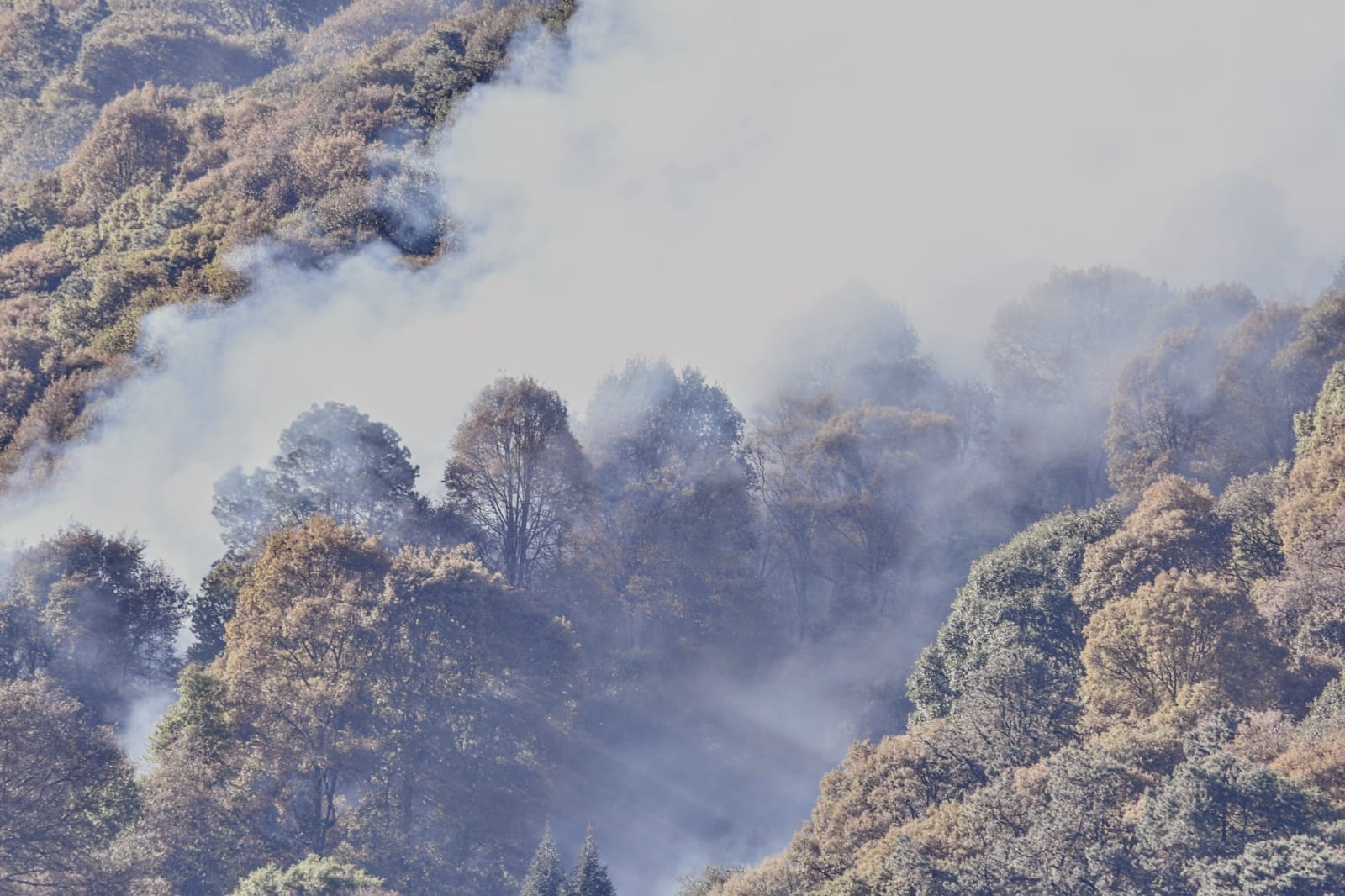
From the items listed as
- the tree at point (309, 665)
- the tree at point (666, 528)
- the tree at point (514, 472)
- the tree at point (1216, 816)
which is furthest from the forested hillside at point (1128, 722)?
the tree at point (514, 472)

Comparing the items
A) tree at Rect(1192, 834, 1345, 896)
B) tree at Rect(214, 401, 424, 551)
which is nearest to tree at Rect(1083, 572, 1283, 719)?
tree at Rect(1192, 834, 1345, 896)

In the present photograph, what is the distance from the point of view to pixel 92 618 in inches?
2510

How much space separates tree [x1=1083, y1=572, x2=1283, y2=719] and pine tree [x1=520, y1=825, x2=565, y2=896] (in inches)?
820

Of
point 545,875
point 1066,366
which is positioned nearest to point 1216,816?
point 545,875

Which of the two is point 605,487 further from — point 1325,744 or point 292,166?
point 1325,744

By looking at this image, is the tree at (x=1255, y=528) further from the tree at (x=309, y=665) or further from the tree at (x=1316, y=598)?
the tree at (x=309, y=665)

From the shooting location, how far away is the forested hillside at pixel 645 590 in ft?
162

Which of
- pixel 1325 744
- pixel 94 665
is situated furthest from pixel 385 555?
pixel 1325 744

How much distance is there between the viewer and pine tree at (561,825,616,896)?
54844 mm

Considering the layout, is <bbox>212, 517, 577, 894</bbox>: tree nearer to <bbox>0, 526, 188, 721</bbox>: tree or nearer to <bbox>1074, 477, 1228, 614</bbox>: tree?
<bbox>0, 526, 188, 721</bbox>: tree

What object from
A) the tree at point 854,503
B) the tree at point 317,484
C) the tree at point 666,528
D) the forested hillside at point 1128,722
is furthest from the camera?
the tree at point 854,503

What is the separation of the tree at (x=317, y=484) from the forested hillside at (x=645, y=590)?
0.56 ft

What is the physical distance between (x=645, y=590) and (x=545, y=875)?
22001mm

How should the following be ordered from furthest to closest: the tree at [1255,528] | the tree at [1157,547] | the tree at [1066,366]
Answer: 1. the tree at [1066,366]
2. the tree at [1157,547]
3. the tree at [1255,528]
